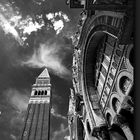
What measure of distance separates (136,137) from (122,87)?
957 centimetres

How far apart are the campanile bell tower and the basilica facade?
4996 cm

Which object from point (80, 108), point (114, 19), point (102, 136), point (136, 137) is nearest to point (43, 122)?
point (80, 108)

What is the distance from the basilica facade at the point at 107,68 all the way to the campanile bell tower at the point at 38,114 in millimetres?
49962

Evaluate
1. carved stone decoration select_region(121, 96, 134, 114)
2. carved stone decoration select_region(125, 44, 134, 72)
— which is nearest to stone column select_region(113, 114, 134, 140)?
carved stone decoration select_region(121, 96, 134, 114)

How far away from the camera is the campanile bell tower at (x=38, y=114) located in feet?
223

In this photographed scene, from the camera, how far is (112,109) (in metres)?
13.5

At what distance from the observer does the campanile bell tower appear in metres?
67.9

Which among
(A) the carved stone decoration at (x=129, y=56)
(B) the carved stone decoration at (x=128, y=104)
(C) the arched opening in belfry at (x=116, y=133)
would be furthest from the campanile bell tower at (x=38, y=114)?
(A) the carved stone decoration at (x=129, y=56)

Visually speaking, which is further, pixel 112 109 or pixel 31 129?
pixel 31 129

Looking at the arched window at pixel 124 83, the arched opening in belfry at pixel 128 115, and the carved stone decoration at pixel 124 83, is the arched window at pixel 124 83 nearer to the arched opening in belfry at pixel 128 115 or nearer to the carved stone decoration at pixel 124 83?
the carved stone decoration at pixel 124 83

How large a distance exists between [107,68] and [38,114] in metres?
67.5

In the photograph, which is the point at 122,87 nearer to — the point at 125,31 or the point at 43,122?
the point at 125,31

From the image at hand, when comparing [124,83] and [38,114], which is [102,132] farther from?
[38,114]

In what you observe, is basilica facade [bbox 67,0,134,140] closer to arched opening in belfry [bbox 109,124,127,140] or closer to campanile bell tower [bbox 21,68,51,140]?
arched opening in belfry [bbox 109,124,127,140]
